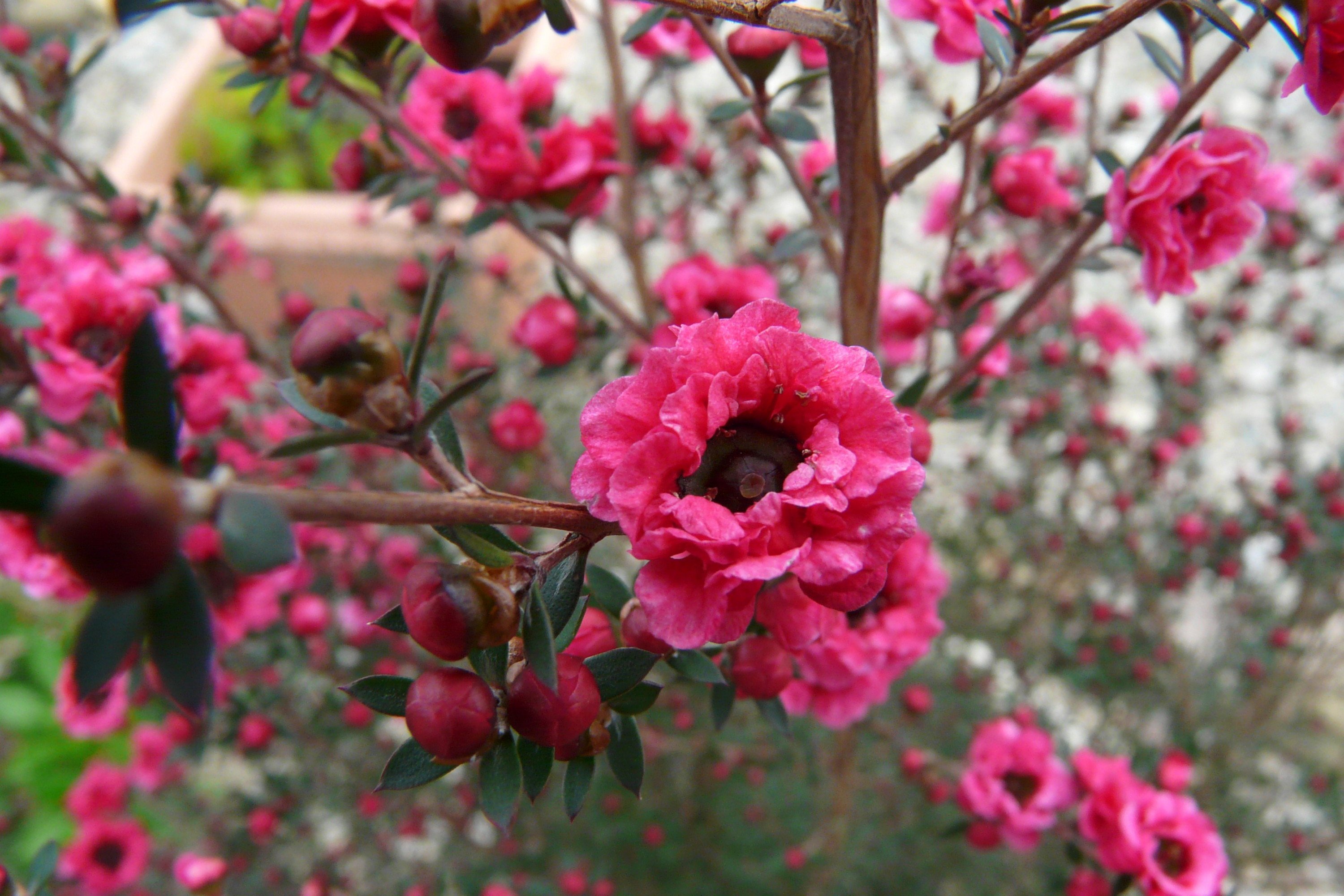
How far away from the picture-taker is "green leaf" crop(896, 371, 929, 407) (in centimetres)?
63

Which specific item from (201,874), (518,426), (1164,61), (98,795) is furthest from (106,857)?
(1164,61)

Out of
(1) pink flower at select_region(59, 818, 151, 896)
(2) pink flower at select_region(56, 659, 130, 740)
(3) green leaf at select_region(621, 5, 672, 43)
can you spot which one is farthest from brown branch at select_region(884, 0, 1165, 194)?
(1) pink flower at select_region(59, 818, 151, 896)

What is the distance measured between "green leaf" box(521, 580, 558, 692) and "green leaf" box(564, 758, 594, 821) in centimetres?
9

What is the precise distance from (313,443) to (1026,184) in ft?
2.52

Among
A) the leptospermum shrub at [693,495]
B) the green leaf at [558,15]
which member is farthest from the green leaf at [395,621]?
the green leaf at [558,15]

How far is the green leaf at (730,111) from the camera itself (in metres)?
0.67

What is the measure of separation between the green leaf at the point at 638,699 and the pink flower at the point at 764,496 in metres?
0.10

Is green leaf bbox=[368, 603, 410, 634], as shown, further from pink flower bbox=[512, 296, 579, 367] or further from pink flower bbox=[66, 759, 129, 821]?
pink flower bbox=[66, 759, 129, 821]

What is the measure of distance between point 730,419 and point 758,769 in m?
1.19

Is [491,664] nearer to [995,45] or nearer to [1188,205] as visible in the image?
[995,45]

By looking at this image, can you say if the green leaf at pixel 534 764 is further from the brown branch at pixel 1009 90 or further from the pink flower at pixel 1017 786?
the pink flower at pixel 1017 786

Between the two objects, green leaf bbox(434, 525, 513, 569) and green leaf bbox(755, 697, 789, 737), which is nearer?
green leaf bbox(434, 525, 513, 569)

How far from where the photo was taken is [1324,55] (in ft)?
1.48

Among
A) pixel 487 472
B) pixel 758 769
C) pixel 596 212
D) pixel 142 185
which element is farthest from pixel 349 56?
pixel 142 185
